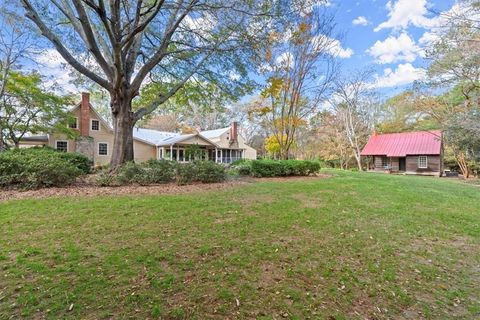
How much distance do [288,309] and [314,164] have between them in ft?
38.9

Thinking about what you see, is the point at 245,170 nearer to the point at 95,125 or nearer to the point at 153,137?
the point at 95,125

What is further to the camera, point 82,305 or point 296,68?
point 296,68

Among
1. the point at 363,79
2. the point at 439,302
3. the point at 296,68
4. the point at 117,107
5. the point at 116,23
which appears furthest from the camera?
the point at 363,79

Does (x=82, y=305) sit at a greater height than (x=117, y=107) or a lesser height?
lesser

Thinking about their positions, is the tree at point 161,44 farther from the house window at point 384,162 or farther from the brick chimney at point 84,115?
the house window at point 384,162

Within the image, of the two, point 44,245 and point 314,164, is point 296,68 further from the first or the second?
point 44,245

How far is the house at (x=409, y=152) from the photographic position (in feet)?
72.8

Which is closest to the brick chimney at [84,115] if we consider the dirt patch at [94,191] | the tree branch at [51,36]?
the tree branch at [51,36]

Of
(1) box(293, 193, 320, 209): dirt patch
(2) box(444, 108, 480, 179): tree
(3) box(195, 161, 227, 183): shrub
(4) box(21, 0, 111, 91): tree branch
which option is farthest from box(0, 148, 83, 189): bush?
(2) box(444, 108, 480, 179): tree

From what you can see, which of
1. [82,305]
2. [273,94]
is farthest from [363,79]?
[82,305]

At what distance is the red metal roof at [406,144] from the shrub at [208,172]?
2102 cm

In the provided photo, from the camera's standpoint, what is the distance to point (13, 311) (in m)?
2.02

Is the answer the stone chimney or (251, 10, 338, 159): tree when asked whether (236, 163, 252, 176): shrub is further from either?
the stone chimney

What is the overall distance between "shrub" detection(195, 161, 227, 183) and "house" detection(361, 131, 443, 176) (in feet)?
69.0
